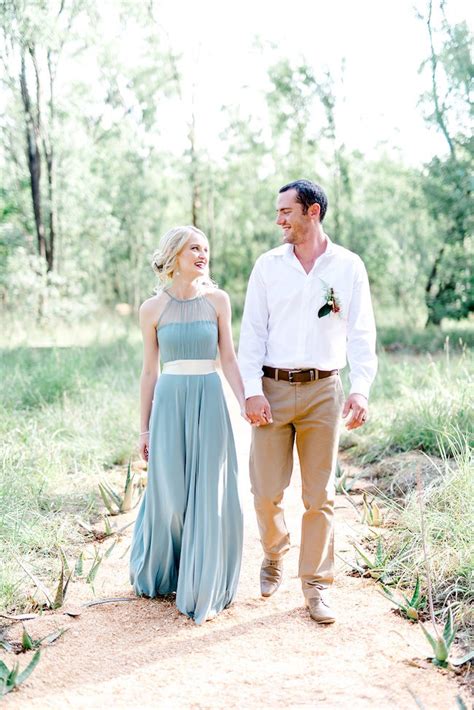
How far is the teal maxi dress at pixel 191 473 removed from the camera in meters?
4.02

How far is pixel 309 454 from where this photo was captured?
4008 millimetres

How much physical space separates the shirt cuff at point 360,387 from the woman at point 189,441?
25.0 inches

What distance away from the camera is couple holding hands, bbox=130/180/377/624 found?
12.9 feet

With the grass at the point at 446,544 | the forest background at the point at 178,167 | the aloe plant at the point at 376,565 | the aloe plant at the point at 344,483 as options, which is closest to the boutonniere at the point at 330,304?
the aloe plant at the point at 376,565

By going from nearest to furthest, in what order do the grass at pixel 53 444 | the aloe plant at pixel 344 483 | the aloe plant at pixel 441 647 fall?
the aloe plant at pixel 441 647 → the grass at pixel 53 444 → the aloe plant at pixel 344 483

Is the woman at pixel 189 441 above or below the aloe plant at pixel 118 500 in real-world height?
above

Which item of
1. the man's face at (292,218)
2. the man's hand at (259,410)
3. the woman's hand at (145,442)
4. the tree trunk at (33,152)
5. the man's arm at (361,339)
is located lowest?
the woman's hand at (145,442)

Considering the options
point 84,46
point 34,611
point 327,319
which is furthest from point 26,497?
point 84,46

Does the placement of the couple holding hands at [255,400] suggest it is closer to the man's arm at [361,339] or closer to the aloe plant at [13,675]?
the man's arm at [361,339]

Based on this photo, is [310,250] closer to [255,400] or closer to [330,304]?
[330,304]

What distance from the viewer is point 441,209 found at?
16406 mm

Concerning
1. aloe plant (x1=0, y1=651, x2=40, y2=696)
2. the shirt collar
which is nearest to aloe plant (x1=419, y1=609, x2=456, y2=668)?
aloe plant (x1=0, y1=651, x2=40, y2=696)

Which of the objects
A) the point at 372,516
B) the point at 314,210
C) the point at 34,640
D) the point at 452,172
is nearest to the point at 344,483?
the point at 372,516

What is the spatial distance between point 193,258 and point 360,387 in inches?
45.7
